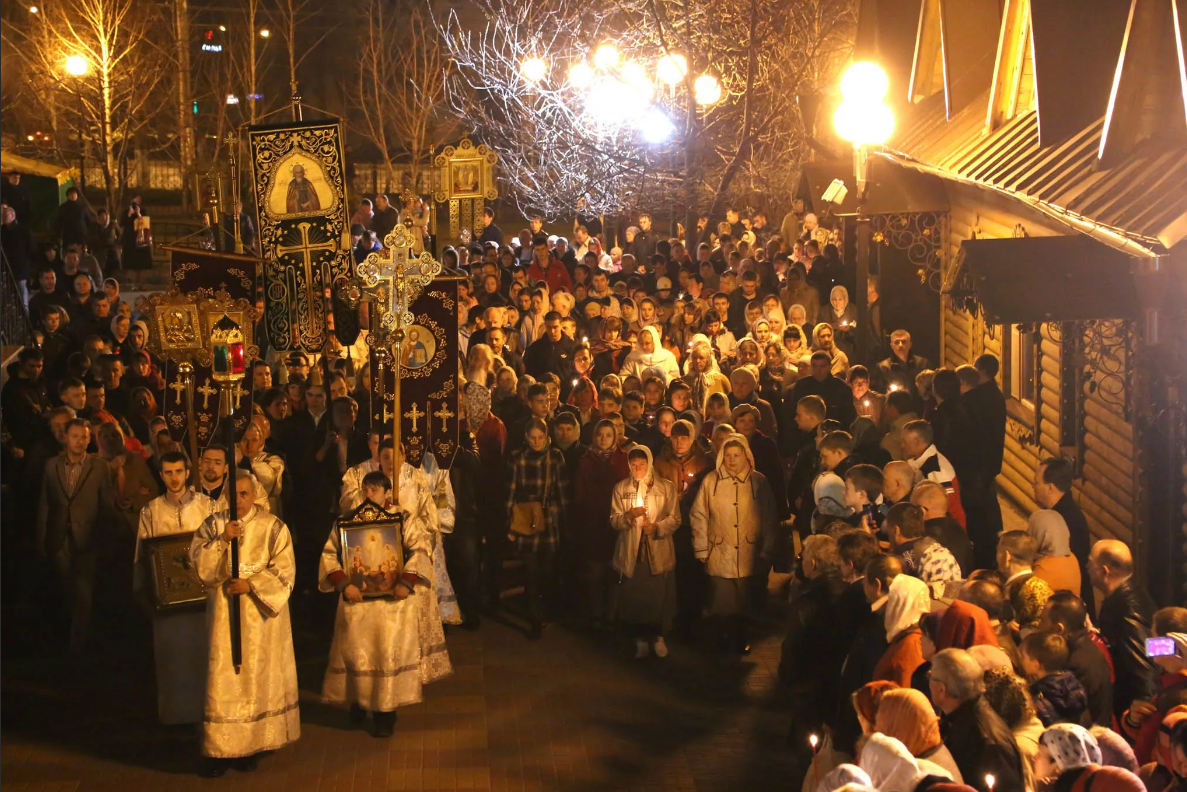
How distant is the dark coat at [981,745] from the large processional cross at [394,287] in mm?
4940

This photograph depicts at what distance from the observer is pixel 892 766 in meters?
5.13

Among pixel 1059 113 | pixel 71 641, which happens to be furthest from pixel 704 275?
pixel 71 641

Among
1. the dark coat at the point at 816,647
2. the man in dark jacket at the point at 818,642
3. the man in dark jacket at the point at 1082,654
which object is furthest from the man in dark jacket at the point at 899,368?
the man in dark jacket at the point at 1082,654

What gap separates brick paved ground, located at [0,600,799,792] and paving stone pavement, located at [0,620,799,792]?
1cm

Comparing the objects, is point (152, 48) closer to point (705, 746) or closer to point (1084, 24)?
point (1084, 24)

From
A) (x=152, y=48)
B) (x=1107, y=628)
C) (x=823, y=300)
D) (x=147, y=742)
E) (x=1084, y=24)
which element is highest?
(x=152, y=48)

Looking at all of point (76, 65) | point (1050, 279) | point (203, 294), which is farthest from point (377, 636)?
point (76, 65)

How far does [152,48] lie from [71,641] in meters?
26.9

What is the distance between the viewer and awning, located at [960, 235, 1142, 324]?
10.5 meters

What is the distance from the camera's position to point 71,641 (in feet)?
36.1

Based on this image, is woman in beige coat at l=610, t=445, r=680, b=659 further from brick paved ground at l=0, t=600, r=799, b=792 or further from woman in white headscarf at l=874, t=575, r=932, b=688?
woman in white headscarf at l=874, t=575, r=932, b=688

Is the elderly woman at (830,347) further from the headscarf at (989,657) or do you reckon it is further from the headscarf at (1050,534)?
the headscarf at (989,657)

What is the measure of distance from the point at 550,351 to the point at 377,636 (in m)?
7.00

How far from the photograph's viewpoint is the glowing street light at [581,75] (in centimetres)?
2325
